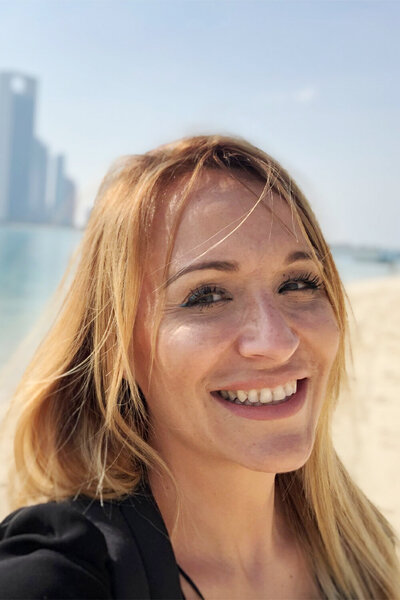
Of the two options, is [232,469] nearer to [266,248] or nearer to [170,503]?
[170,503]

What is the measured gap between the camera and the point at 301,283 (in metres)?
1.83

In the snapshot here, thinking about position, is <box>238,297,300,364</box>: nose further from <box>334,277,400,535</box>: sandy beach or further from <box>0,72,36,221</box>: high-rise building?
<box>0,72,36,221</box>: high-rise building

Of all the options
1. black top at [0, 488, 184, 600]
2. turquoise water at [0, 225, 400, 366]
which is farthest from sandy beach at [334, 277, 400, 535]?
turquoise water at [0, 225, 400, 366]

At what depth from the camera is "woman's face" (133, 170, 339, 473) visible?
5.33ft

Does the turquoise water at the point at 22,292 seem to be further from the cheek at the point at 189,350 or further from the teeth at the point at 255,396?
the teeth at the point at 255,396

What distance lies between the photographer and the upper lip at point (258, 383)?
5.35 feet

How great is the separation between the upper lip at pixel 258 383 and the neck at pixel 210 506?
0.32 meters

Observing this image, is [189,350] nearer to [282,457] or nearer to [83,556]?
[282,457]

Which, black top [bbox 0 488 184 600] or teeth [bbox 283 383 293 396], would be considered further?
teeth [bbox 283 383 293 396]

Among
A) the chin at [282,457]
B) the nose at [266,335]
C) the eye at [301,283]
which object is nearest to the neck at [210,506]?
the chin at [282,457]

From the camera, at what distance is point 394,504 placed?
4.19m

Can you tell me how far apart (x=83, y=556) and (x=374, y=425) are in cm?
548

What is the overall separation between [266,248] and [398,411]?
18.7 ft

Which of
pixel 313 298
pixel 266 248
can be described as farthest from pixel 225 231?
pixel 313 298
